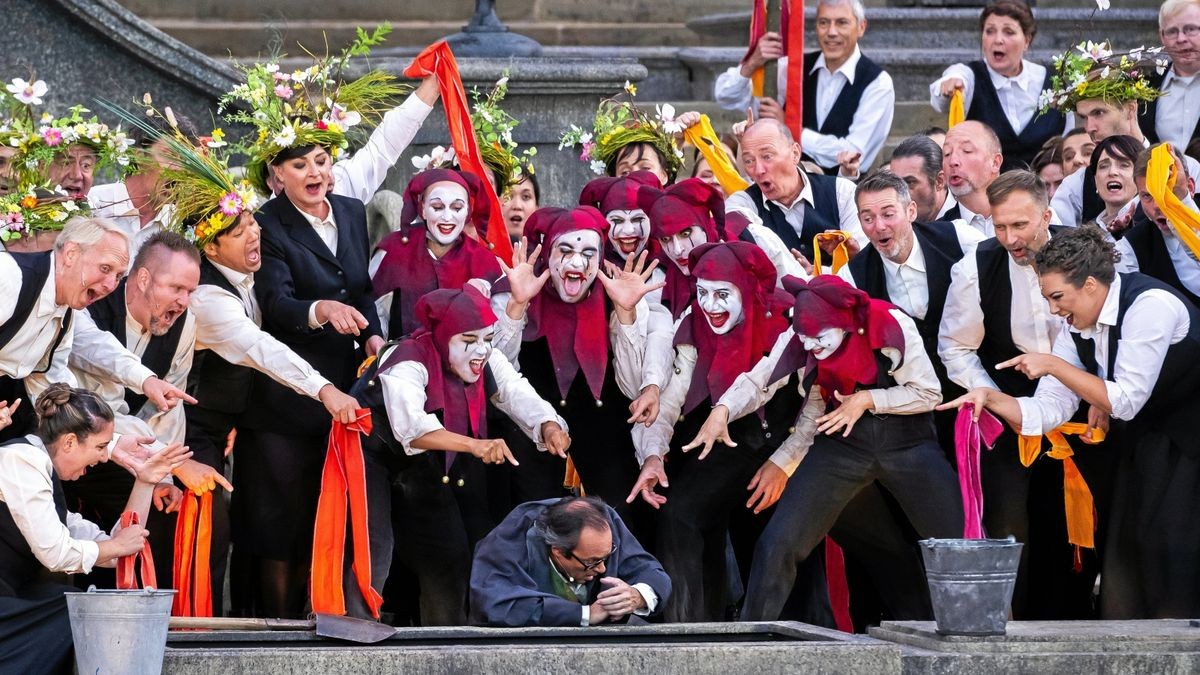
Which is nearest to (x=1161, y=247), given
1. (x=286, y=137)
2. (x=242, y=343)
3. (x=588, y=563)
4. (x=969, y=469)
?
(x=969, y=469)

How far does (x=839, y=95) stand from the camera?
10.3 meters

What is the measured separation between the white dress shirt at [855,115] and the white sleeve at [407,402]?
293 cm

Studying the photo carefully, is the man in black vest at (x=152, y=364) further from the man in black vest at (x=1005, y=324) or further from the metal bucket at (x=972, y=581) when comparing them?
the man in black vest at (x=1005, y=324)

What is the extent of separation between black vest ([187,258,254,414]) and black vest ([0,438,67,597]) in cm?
114

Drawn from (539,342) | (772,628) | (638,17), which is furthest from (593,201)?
(638,17)

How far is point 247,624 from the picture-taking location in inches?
285

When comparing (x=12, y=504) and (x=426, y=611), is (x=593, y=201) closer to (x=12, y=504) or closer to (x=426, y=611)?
(x=426, y=611)

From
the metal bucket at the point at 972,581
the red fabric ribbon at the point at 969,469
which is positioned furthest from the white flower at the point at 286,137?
the metal bucket at the point at 972,581

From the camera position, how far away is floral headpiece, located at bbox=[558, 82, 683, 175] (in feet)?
30.4

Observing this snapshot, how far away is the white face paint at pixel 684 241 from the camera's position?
27.7 feet

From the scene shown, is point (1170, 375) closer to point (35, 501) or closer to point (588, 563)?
point (588, 563)

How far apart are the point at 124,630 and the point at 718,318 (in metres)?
2.74

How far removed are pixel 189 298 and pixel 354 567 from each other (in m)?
1.18

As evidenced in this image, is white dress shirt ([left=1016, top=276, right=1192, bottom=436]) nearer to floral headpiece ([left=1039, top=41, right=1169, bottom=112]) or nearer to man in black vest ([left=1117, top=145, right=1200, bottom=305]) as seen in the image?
→ man in black vest ([left=1117, top=145, right=1200, bottom=305])
